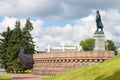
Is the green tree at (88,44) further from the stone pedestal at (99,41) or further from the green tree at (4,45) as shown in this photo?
the stone pedestal at (99,41)

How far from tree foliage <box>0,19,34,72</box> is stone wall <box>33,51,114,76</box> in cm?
1521

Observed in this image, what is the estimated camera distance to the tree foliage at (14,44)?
157 feet

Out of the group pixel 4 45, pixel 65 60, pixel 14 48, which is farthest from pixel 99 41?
pixel 4 45

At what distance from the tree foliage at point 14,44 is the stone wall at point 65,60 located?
599 inches

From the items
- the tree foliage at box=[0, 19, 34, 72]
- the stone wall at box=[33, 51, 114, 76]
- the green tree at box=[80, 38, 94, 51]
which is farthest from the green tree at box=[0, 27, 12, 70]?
the green tree at box=[80, 38, 94, 51]

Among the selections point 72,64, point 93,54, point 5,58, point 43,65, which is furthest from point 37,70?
point 5,58

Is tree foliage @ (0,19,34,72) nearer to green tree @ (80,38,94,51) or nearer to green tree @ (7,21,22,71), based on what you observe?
green tree @ (7,21,22,71)

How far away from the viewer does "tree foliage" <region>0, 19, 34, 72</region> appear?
47938mm

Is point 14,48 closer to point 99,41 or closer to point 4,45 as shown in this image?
point 4,45

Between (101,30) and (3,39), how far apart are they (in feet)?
63.6

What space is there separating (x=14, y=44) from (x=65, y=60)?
78.3ft

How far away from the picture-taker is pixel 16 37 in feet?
161

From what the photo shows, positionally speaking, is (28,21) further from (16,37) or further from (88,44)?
(88,44)

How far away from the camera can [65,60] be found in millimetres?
26438
